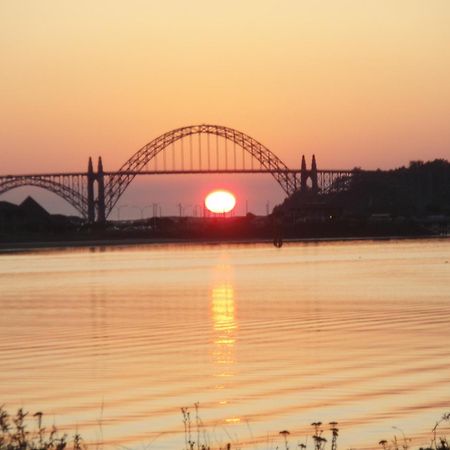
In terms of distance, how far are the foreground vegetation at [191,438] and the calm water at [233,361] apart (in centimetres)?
16

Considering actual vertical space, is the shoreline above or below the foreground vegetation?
above

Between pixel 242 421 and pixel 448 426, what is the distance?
2.65 meters

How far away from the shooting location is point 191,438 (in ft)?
51.2

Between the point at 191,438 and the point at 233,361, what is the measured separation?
777 cm

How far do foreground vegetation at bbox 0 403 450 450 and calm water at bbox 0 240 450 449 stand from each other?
16 centimetres

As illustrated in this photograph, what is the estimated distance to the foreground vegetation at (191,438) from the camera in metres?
13.1

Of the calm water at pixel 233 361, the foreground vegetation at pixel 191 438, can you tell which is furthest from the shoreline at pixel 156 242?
the foreground vegetation at pixel 191 438

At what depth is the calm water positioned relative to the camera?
54.7 feet

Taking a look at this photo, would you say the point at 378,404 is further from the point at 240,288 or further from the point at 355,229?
the point at 355,229

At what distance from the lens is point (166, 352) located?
2517cm

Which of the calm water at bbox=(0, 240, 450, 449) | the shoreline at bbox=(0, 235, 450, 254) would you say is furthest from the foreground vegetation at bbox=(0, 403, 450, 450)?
the shoreline at bbox=(0, 235, 450, 254)

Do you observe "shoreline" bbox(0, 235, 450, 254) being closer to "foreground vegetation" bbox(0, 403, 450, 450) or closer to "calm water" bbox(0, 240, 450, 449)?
"calm water" bbox(0, 240, 450, 449)

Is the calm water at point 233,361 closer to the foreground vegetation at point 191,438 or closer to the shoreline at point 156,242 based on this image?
the foreground vegetation at point 191,438

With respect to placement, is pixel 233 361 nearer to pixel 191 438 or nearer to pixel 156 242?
pixel 191 438
